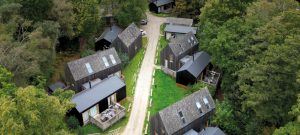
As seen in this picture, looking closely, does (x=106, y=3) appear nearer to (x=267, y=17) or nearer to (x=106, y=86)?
(x=106, y=86)

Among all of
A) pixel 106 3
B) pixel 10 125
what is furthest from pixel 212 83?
pixel 10 125

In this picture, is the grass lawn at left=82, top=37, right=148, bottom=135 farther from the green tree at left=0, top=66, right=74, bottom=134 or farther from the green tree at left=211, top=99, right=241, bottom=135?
the green tree at left=0, top=66, right=74, bottom=134

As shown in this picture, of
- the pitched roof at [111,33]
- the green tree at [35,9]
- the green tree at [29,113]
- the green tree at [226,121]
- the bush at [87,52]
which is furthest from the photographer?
the pitched roof at [111,33]

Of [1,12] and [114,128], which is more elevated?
[1,12]

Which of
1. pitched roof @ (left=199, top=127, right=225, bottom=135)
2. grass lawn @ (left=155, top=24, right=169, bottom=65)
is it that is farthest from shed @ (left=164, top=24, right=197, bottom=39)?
pitched roof @ (left=199, top=127, right=225, bottom=135)

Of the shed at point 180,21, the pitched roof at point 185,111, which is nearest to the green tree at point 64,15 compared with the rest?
the pitched roof at point 185,111

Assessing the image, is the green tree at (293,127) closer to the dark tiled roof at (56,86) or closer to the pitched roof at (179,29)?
the dark tiled roof at (56,86)
